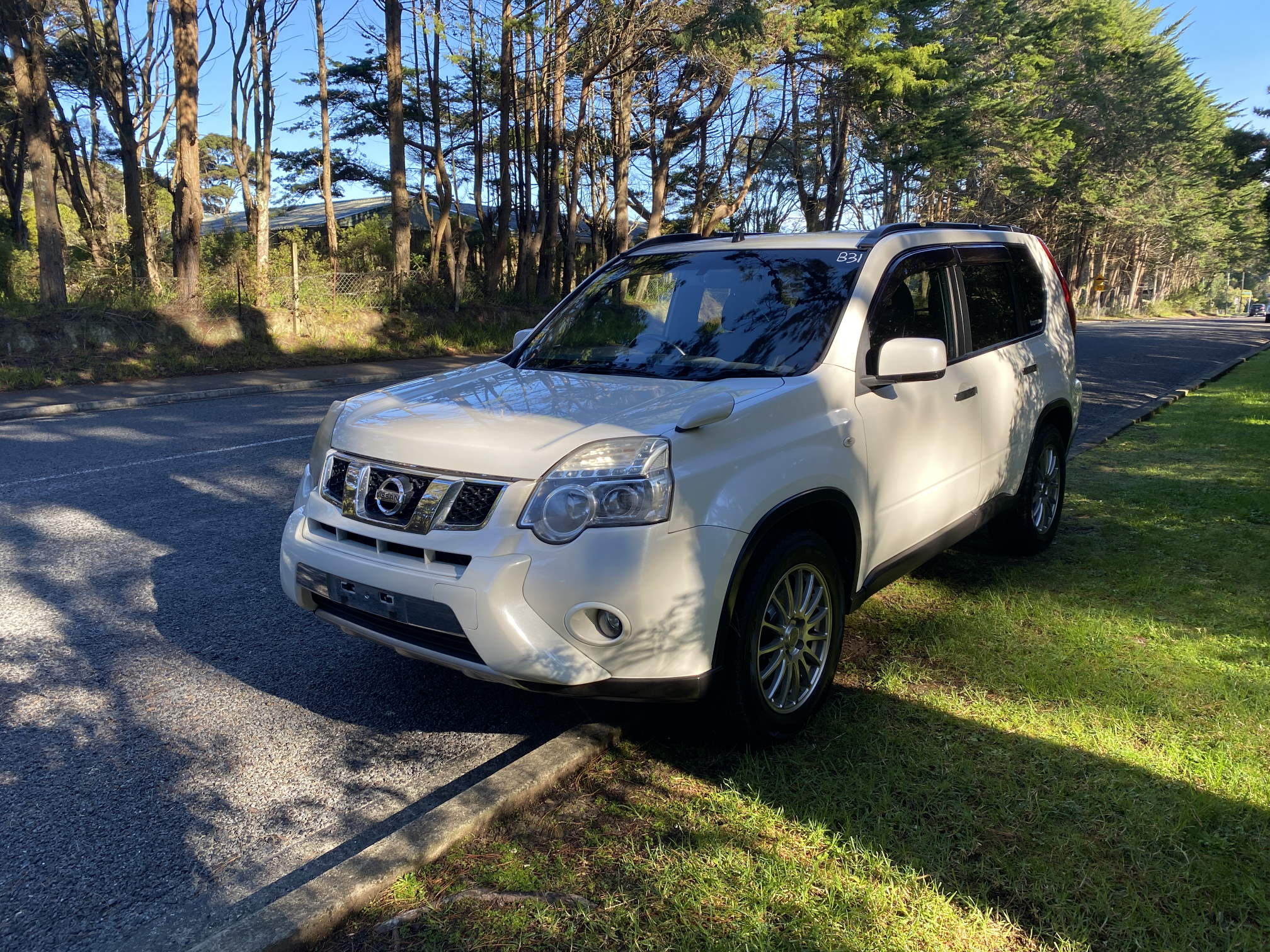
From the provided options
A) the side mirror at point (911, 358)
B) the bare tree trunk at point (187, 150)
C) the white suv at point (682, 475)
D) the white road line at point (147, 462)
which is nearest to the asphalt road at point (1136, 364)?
the white suv at point (682, 475)

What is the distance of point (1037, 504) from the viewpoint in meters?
5.65

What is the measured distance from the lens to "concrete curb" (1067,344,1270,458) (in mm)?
9141

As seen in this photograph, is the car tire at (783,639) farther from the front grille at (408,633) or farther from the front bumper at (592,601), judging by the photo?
the front grille at (408,633)

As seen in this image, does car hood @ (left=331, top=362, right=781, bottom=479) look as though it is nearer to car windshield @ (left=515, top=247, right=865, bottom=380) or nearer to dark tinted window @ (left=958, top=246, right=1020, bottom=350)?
car windshield @ (left=515, top=247, right=865, bottom=380)

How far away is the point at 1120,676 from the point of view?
3961 mm

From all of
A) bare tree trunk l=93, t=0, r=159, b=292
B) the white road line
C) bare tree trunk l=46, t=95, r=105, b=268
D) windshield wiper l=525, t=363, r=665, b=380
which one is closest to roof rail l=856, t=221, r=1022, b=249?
windshield wiper l=525, t=363, r=665, b=380

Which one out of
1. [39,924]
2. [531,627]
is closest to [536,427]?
[531,627]

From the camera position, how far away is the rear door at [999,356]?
4750 mm

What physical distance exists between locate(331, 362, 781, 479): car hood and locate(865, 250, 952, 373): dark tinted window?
73 cm

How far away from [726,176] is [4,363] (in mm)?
32075

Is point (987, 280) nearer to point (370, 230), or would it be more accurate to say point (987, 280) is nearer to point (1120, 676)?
point (1120, 676)

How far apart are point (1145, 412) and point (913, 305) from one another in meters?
8.44

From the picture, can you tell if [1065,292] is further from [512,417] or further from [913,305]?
[512,417]

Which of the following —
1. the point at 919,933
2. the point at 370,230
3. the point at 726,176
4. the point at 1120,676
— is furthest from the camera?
the point at 726,176
